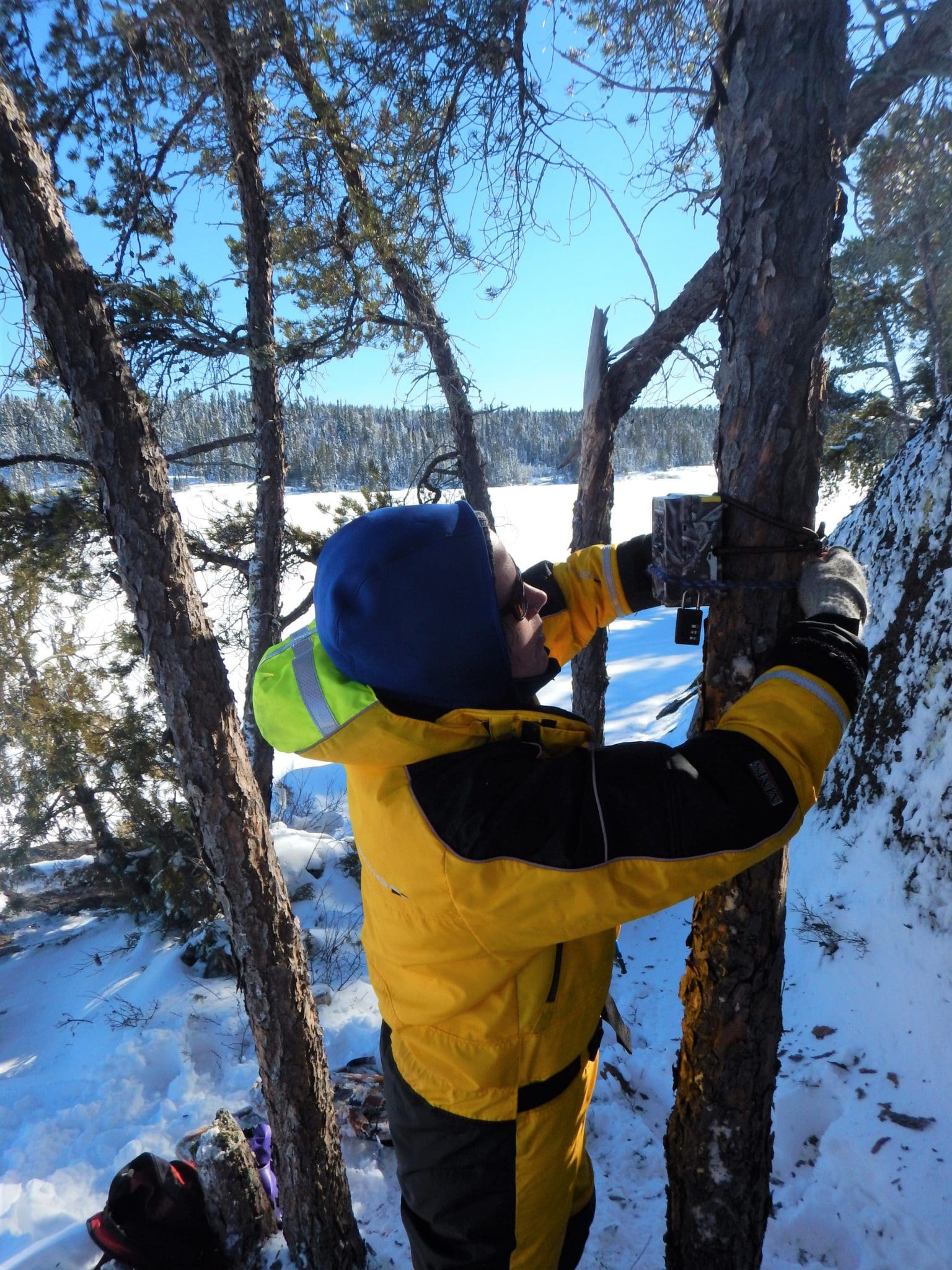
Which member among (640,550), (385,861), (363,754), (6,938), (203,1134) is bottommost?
(6,938)

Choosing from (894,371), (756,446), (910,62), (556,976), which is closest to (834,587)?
(756,446)

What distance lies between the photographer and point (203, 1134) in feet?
9.69

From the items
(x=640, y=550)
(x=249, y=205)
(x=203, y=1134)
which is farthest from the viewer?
(x=249, y=205)

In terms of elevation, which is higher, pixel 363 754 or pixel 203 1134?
pixel 363 754

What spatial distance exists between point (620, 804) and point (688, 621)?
0.56 m

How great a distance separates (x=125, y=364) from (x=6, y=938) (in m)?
10.4

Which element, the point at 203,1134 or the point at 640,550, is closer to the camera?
the point at 640,550

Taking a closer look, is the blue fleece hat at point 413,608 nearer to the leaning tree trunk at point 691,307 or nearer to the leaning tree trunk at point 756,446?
the leaning tree trunk at point 756,446

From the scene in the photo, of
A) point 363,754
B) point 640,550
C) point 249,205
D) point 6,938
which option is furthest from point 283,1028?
point 6,938

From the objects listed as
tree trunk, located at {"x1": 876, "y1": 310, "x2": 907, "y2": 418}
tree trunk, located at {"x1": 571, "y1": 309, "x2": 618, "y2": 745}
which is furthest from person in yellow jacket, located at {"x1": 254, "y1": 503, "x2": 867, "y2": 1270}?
tree trunk, located at {"x1": 876, "y1": 310, "x2": 907, "y2": 418}

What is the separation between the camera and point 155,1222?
Answer: 2.73 meters

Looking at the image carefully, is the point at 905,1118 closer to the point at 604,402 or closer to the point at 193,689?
the point at 193,689

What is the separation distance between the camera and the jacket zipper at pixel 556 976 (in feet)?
4.61

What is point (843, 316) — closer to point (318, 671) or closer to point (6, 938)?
point (318, 671)
